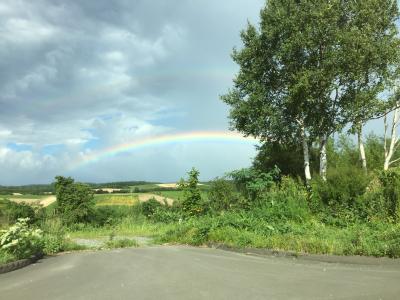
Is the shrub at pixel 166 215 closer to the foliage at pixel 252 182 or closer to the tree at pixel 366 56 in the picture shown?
the foliage at pixel 252 182

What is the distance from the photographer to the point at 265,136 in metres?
30.0

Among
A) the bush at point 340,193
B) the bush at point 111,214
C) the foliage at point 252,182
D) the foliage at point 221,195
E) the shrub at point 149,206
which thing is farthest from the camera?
the shrub at point 149,206

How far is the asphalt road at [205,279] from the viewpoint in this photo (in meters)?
7.85

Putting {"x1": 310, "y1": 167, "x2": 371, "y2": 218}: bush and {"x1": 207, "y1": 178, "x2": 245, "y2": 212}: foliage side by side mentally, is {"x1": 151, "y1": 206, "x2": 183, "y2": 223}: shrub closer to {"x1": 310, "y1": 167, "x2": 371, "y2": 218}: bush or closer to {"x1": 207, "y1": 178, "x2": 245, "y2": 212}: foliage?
{"x1": 207, "y1": 178, "x2": 245, "y2": 212}: foliage

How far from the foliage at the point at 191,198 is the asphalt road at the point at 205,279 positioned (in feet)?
39.1

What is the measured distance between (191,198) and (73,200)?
1321cm

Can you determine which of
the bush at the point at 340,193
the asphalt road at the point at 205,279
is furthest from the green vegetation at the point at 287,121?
the asphalt road at the point at 205,279

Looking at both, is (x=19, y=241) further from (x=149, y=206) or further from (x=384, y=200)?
(x=149, y=206)

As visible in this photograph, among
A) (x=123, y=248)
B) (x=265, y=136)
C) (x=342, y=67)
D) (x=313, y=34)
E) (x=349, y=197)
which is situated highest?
(x=313, y=34)

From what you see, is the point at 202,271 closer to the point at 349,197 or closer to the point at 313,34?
the point at 349,197

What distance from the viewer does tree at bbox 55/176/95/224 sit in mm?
34469

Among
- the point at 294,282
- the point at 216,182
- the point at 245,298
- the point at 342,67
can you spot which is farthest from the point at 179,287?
the point at 342,67

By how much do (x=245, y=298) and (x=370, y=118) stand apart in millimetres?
24063

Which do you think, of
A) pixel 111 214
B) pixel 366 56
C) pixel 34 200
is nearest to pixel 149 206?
pixel 111 214
